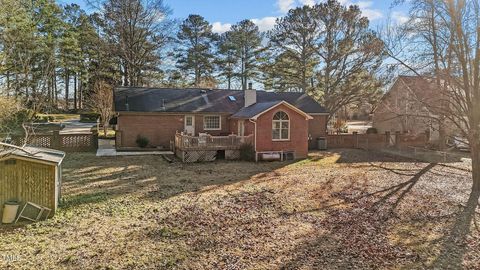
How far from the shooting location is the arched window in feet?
62.3

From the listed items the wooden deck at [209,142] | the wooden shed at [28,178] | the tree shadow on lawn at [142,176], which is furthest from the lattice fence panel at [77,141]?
the wooden shed at [28,178]

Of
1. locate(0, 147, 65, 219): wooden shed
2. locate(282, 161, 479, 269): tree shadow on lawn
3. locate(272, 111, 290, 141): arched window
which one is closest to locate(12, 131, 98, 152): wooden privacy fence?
locate(272, 111, 290, 141): arched window

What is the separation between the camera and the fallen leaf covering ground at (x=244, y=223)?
6.42 meters

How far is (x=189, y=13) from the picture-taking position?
137 ft

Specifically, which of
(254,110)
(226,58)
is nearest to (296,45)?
(226,58)

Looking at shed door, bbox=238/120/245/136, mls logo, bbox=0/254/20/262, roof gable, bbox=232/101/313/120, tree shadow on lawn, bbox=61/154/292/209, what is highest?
roof gable, bbox=232/101/313/120

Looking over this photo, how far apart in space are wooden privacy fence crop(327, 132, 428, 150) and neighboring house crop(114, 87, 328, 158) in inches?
57.2

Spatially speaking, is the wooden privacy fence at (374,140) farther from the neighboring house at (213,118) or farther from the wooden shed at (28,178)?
the wooden shed at (28,178)

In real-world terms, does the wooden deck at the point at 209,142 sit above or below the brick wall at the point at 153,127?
below

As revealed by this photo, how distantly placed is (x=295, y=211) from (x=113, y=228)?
16.9ft

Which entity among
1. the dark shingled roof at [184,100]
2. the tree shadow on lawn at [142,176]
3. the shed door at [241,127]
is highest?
the dark shingled roof at [184,100]

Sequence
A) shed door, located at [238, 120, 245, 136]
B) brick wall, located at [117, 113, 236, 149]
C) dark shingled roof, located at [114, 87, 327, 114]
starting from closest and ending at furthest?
shed door, located at [238, 120, 245, 136] → brick wall, located at [117, 113, 236, 149] → dark shingled roof, located at [114, 87, 327, 114]

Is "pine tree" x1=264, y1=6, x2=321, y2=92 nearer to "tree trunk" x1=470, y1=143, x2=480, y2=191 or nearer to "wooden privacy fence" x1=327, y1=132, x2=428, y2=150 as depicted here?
"wooden privacy fence" x1=327, y1=132, x2=428, y2=150

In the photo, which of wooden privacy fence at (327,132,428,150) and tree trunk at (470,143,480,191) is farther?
wooden privacy fence at (327,132,428,150)
